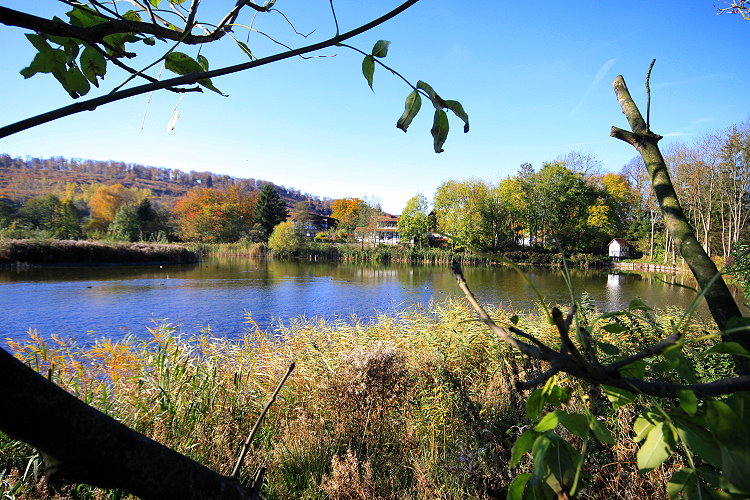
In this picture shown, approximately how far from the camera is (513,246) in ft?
164

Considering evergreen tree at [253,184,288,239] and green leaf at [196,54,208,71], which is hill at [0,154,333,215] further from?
green leaf at [196,54,208,71]

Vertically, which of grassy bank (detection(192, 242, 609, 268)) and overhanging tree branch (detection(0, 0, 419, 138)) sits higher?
overhanging tree branch (detection(0, 0, 419, 138))

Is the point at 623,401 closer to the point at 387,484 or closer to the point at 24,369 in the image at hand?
the point at 24,369

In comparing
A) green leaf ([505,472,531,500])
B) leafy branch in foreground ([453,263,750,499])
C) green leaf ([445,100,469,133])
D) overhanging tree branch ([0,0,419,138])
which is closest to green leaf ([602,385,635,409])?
leafy branch in foreground ([453,263,750,499])

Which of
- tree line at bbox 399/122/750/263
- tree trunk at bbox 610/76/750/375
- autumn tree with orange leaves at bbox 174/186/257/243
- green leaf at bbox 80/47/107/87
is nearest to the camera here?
green leaf at bbox 80/47/107/87

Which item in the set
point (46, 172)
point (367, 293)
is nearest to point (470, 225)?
point (367, 293)

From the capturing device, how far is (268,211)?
62.8 metres

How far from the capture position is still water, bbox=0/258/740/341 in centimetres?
1368

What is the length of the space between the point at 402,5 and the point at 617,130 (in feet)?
3.05

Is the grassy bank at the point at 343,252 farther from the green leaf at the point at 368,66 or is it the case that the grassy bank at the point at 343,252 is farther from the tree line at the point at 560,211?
the green leaf at the point at 368,66

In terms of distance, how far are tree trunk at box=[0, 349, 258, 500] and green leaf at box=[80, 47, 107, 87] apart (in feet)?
1.62

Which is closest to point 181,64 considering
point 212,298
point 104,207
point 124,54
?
point 124,54

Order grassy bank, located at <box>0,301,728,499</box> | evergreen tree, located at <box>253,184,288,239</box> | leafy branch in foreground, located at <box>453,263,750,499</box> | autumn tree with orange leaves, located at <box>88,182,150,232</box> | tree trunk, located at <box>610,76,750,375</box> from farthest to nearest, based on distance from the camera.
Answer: autumn tree with orange leaves, located at <box>88,182,150,232</box> → evergreen tree, located at <box>253,184,288,239</box> → grassy bank, located at <box>0,301,728,499</box> → tree trunk, located at <box>610,76,750,375</box> → leafy branch in foreground, located at <box>453,263,750,499</box>

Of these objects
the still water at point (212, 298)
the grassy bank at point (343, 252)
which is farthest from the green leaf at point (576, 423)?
the grassy bank at point (343, 252)
